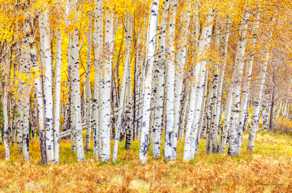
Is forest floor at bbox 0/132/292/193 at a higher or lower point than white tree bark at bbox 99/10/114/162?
lower

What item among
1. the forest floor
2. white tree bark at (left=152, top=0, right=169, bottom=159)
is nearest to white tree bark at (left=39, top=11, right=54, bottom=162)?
the forest floor

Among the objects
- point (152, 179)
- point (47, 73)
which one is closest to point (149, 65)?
point (47, 73)

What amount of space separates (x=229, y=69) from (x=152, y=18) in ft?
58.7

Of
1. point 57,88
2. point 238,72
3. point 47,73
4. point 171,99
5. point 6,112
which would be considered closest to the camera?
point 47,73

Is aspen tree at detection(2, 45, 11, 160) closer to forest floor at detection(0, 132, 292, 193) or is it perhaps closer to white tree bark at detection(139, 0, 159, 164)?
forest floor at detection(0, 132, 292, 193)

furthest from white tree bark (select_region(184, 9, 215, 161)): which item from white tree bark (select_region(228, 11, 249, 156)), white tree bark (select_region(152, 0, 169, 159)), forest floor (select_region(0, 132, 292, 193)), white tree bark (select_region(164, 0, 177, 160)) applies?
white tree bark (select_region(228, 11, 249, 156))

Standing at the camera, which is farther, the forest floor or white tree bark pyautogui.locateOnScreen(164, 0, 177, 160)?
white tree bark pyautogui.locateOnScreen(164, 0, 177, 160)

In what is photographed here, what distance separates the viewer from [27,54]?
15.5 meters

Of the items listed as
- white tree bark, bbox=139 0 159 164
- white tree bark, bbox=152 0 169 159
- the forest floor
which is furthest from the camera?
white tree bark, bbox=152 0 169 159

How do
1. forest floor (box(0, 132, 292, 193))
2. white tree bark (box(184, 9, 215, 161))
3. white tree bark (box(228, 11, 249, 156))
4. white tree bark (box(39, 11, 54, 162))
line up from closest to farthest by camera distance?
forest floor (box(0, 132, 292, 193)) → white tree bark (box(39, 11, 54, 162)) → white tree bark (box(184, 9, 215, 161)) → white tree bark (box(228, 11, 249, 156))

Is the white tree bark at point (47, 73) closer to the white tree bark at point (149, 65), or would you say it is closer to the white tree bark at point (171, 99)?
the white tree bark at point (149, 65)

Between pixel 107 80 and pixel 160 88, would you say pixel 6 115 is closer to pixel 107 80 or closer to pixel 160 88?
pixel 107 80

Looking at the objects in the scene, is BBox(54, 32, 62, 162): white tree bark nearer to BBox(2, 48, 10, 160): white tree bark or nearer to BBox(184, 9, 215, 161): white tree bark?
BBox(2, 48, 10, 160): white tree bark

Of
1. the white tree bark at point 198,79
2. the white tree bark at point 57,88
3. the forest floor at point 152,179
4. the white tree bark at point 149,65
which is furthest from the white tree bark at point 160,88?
the white tree bark at point 57,88
